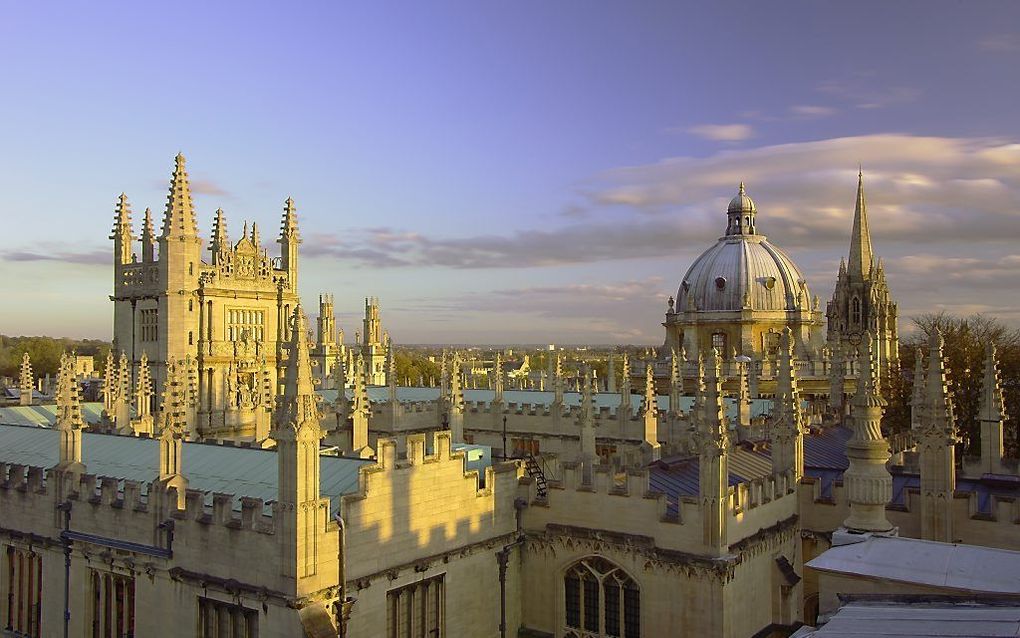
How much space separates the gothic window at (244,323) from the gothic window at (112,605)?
126 ft

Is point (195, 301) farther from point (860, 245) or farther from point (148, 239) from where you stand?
point (860, 245)

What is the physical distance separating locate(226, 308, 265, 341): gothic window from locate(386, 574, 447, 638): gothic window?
133 feet

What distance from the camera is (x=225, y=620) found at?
1475 centimetres

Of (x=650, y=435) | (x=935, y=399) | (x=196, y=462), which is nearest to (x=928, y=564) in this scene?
(x=935, y=399)

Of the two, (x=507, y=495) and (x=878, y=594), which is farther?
(x=507, y=495)

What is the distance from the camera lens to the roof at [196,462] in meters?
17.0

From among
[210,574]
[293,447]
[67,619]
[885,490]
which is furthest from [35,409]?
[885,490]

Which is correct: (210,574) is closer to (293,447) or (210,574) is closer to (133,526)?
(133,526)

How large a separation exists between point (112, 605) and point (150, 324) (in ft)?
129

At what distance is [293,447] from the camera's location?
13141mm

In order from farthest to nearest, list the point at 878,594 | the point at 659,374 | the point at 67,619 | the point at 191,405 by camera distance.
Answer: the point at 659,374
the point at 191,405
the point at 67,619
the point at 878,594

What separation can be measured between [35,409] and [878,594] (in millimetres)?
35168

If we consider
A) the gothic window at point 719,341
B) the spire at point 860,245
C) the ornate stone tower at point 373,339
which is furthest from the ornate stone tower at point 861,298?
the ornate stone tower at point 373,339

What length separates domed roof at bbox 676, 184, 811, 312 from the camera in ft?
202
